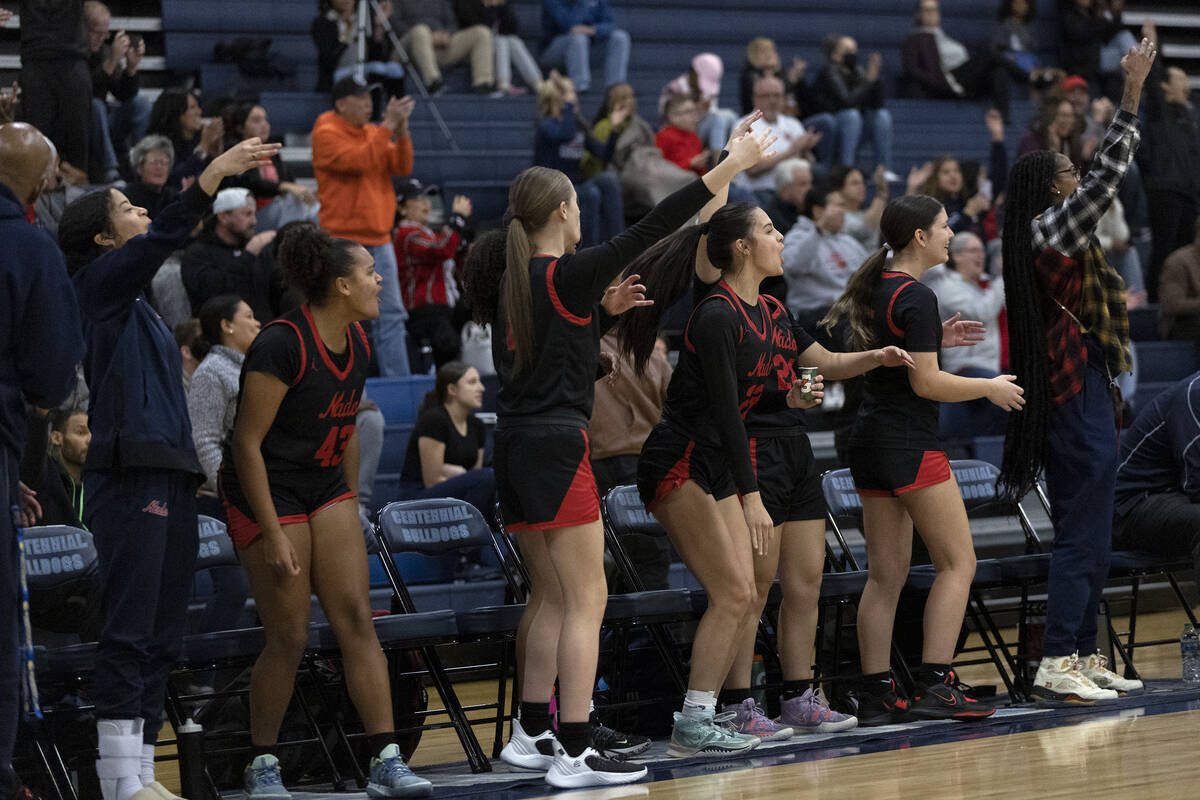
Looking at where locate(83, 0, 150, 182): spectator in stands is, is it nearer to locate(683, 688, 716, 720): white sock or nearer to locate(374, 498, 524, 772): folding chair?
locate(374, 498, 524, 772): folding chair

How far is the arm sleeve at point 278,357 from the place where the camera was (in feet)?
13.9

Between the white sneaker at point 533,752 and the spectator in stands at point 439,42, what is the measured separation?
313 inches

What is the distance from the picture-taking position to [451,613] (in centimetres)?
461

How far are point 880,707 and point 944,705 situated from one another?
203 millimetres

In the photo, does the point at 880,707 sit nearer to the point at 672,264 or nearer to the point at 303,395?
the point at 672,264

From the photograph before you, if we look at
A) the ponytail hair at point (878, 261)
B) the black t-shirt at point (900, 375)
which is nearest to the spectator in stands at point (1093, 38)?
the ponytail hair at point (878, 261)

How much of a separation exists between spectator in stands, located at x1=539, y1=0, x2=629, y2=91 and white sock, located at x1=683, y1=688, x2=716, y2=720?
8.06 meters

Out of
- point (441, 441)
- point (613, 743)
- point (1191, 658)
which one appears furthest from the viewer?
point (441, 441)

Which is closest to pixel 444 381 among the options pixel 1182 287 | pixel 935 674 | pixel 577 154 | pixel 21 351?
pixel 935 674

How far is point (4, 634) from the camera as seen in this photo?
11.0 feet

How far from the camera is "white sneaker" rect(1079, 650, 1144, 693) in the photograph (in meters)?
5.22

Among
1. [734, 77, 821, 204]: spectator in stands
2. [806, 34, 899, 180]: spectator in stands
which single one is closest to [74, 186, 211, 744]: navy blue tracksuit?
[734, 77, 821, 204]: spectator in stands

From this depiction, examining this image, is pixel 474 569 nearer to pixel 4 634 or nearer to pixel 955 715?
pixel 955 715

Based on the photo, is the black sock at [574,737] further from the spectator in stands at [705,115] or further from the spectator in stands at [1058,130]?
the spectator in stands at [1058,130]
